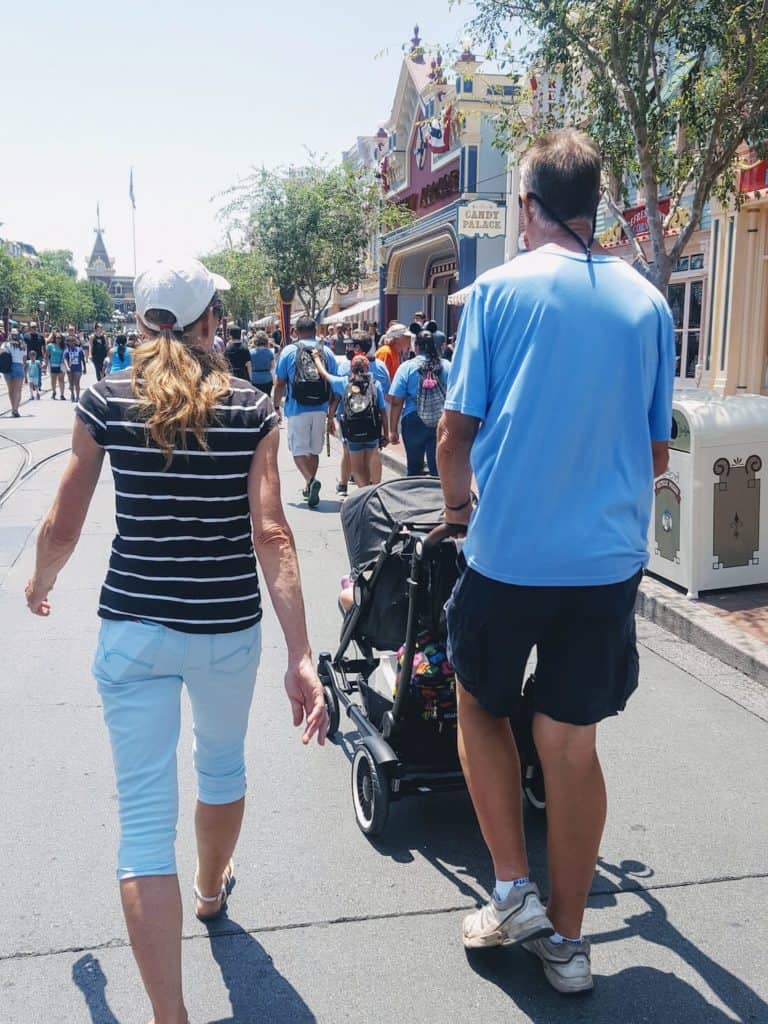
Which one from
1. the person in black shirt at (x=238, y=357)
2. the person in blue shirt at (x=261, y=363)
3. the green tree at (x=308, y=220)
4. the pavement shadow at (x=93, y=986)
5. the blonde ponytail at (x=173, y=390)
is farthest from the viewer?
the green tree at (x=308, y=220)

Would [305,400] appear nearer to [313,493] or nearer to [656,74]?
[313,493]

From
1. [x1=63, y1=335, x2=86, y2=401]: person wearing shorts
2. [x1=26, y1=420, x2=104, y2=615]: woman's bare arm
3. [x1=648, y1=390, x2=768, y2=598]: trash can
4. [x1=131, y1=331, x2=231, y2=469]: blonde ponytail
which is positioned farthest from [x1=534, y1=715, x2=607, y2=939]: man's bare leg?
[x1=63, y1=335, x2=86, y2=401]: person wearing shorts

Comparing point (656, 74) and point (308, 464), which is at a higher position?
point (656, 74)

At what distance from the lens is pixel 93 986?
2564 mm

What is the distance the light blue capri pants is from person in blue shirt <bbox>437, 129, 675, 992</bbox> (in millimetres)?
651

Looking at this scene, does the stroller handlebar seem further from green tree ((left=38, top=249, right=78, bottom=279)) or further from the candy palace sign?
green tree ((left=38, top=249, right=78, bottom=279))

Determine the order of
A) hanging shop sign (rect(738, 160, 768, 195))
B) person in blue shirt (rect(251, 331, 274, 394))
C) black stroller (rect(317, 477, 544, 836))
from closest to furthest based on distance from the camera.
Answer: black stroller (rect(317, 477, 544, 836))
hanging shop sign (rect(738, 160, 768, 195))
person in blue shirt (rect(251, 331, 274, 394))

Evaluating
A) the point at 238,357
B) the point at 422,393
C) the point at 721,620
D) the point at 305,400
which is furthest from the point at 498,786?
Answer: the point at 238,357

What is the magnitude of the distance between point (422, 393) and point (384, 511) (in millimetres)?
4850

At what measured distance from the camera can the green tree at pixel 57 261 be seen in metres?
146

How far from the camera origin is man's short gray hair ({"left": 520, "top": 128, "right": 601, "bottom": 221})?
2.43m

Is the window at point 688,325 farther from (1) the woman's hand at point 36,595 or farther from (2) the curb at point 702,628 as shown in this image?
(1) the woman's hand at point 36,595

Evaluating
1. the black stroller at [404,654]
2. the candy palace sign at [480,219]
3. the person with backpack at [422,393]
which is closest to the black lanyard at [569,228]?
the black stroller at [404,654]

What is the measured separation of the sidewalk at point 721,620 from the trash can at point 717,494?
0.38 ft
